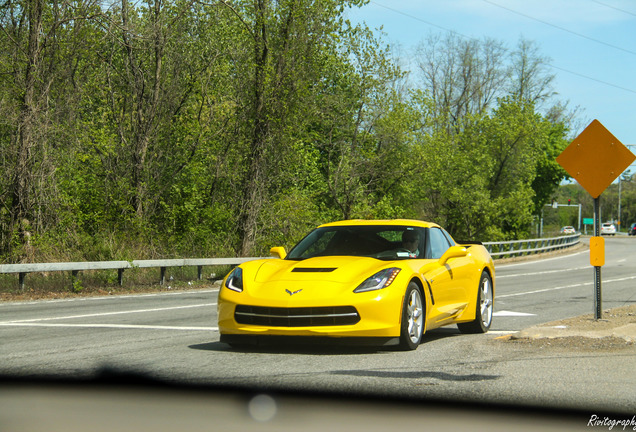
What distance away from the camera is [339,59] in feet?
138

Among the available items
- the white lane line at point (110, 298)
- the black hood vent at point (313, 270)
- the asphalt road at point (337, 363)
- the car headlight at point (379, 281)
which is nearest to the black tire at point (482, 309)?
the asphalt road at point (337, 363)

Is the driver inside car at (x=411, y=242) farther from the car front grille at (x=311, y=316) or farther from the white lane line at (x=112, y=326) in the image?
the white lane line at (x=112, y=326)

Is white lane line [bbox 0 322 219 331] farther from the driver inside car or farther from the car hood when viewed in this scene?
the driver inside car

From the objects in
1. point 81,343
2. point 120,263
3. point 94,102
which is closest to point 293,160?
point 94,102

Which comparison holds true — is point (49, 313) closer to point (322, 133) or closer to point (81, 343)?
point (81, 343)

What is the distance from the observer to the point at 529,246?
1860 inches

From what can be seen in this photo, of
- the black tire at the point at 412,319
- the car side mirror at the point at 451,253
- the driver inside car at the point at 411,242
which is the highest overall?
the driver inside car at the point at 411,242

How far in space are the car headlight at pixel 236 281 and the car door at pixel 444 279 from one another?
1.93 metres

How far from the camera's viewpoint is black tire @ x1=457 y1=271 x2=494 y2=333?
10430 millimetres

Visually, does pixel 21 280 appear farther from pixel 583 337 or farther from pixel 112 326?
pixel 583 337

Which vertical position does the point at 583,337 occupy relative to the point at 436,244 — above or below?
below

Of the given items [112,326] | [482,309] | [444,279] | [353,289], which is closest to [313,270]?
[353,289]

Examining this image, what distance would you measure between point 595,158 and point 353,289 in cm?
460

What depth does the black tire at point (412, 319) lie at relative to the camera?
8.21m
